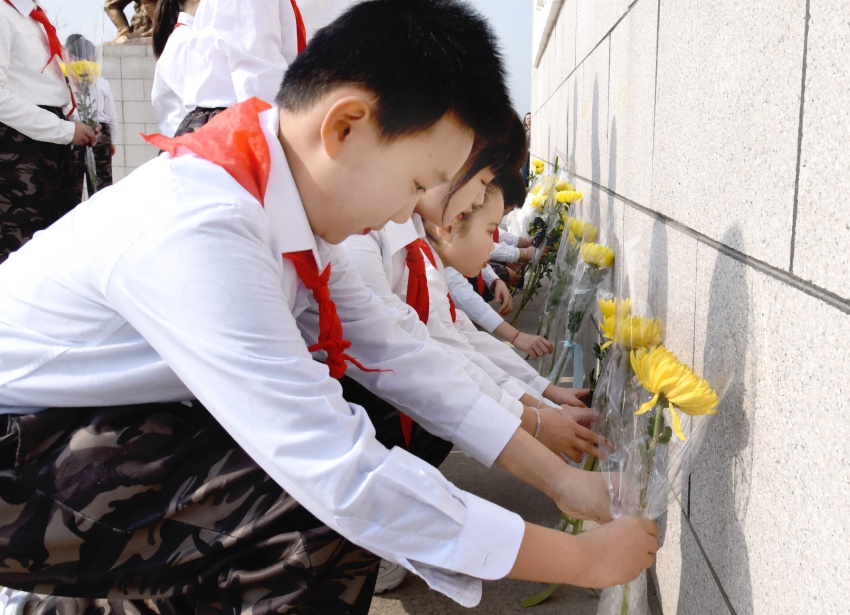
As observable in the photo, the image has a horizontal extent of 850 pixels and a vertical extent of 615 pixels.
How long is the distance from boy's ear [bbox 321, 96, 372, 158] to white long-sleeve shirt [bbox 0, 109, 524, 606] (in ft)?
0.43

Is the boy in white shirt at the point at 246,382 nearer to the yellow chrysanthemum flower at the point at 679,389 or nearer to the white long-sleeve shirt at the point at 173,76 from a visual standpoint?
the yellow chrysanthemum flower at the point at 679,389

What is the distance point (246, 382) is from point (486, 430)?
0.71m

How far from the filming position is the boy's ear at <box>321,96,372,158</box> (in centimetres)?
143

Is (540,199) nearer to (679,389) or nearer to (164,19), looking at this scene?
(164,19)

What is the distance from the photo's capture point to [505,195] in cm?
338

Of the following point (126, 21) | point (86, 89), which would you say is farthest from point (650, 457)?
point (126, 21)

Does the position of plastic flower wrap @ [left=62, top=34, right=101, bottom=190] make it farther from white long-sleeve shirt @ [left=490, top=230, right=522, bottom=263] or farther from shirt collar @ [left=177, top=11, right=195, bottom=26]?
white long-sleeve shirt @ [left=490, top=230, right=522, bottom=263]

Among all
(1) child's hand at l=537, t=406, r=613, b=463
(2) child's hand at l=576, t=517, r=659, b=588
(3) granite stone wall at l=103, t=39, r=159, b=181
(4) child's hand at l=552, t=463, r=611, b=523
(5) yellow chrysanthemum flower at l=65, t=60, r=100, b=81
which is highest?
(5) yellow chrysanthemum flower at l=65, t=60, r=100, b=81

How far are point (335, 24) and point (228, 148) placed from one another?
1.07 ft

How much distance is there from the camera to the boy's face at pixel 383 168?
1463 mm

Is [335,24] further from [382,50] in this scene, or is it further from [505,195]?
[505,195]

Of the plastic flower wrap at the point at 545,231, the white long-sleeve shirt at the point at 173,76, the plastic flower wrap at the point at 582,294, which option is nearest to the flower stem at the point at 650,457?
the plastic flower wrap at the point at 582,294

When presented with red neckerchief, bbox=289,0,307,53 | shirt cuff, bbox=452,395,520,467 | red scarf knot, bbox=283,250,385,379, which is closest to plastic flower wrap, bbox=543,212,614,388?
shirt cuff, bbox=452,395,520,467

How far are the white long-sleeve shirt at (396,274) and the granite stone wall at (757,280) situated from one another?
46cm
